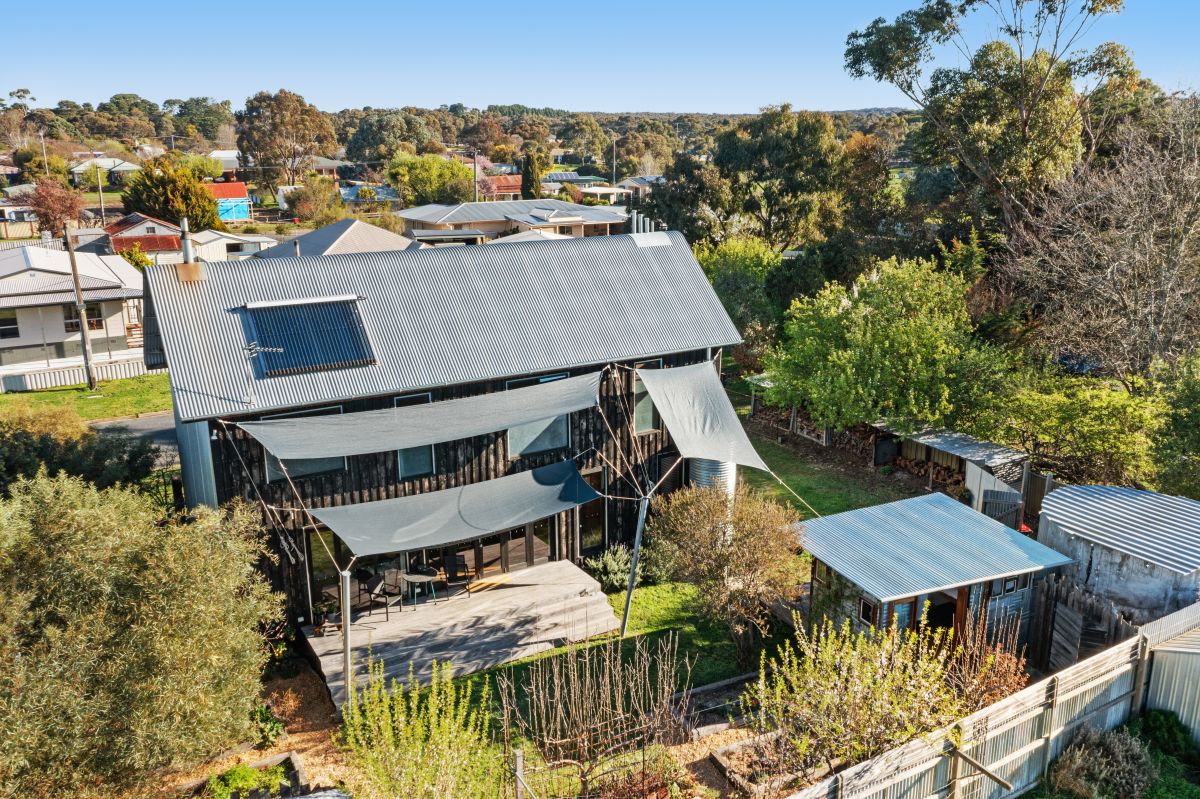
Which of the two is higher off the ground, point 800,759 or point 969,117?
point 969,117

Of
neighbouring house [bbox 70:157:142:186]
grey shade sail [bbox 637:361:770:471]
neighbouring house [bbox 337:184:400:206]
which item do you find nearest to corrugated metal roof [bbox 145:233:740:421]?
grey shade sail [bbox 637:361:770:471]

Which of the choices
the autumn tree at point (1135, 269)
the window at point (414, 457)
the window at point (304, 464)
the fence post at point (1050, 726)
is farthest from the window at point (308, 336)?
the autumn tree at point (1135, 269)

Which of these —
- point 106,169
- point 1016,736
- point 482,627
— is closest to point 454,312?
point 482,627

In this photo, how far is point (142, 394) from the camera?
28281 millimetres

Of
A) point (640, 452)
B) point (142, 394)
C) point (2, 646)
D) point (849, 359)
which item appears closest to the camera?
point (2, 646)

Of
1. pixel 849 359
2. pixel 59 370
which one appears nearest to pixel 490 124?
pixel 59 370

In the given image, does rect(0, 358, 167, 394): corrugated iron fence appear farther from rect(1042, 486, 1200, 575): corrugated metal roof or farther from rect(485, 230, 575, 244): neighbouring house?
rect(1042, 486, 1200, 575): corrugated metal roof

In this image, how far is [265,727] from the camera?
455 inches

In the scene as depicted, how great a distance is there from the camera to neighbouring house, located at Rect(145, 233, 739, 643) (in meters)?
13.0

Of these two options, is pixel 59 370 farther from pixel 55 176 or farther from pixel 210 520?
pixel 55 176

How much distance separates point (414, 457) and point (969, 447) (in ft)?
43.8

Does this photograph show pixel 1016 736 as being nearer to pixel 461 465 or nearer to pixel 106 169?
pixel 461 465

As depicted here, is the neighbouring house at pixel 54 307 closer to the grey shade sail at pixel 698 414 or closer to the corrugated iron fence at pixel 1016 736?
the grey shade sail at pixel 698 414

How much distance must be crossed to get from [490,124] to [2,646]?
125223 millimetres
